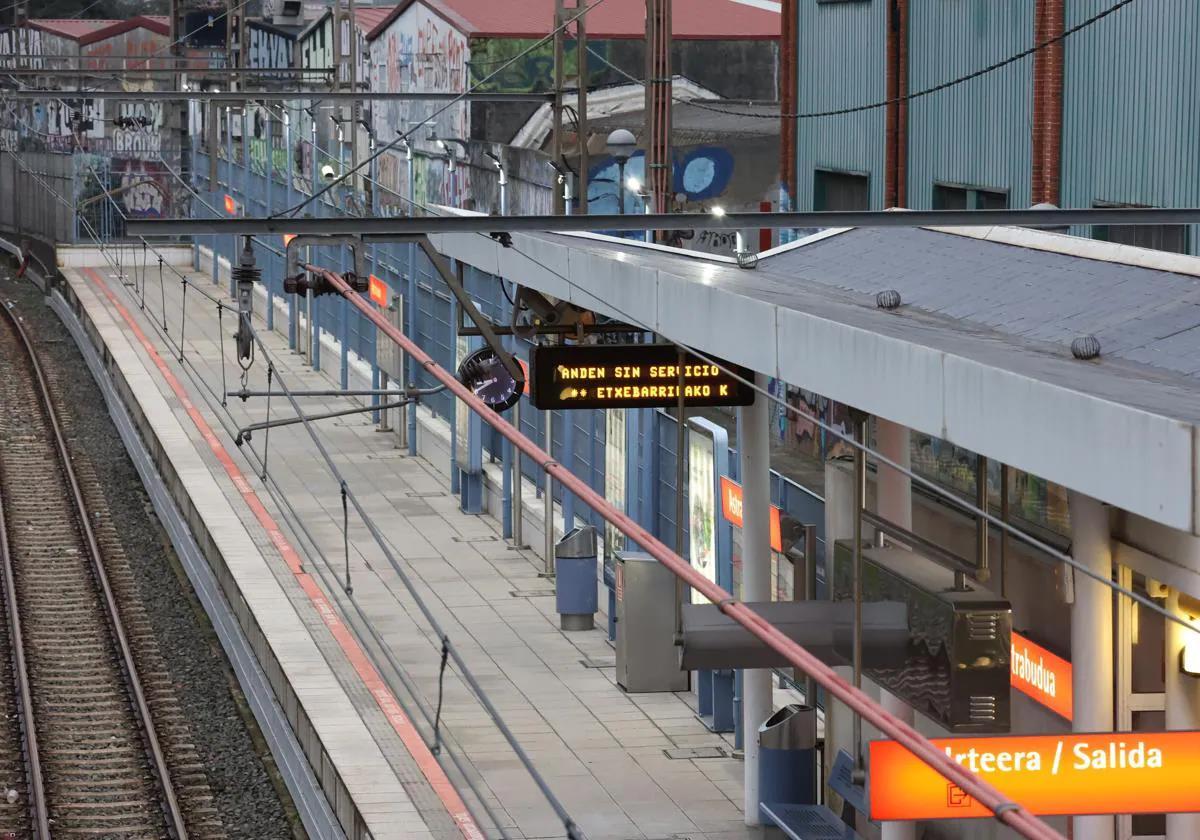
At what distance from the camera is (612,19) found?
144 feet

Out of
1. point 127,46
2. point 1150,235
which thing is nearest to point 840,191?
point 1150,235

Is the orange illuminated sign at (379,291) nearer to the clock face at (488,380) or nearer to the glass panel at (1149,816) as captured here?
the clock face at (488,380)

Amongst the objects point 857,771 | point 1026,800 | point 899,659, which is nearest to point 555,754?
point 857,771

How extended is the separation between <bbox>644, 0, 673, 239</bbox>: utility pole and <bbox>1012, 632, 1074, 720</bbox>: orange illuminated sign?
25.1 ft

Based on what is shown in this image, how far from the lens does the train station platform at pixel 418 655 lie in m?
14.8

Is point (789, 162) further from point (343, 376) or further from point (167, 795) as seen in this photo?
point (167, 795)

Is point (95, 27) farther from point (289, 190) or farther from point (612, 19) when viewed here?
point (612, 19)

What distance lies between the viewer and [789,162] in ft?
91.4

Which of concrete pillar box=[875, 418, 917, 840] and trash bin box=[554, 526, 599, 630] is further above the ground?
concrete pillar box=[875, 418, 917, 840]

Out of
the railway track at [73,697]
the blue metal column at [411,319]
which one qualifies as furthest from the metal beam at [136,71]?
the railway track at [73,697]

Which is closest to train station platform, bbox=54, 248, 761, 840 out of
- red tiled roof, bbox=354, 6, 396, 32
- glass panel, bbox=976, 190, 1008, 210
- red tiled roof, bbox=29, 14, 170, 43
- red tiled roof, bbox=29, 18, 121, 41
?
glass panel, bbox=976, 190, 1008, 210

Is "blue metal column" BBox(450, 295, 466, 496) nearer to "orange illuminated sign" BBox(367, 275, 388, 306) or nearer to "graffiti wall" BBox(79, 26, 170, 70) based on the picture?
"orange illuminated sign" BBox(367, 275, 388, 306)

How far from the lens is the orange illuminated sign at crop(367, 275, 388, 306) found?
33.2 metres

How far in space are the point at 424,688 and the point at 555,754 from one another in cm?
257
